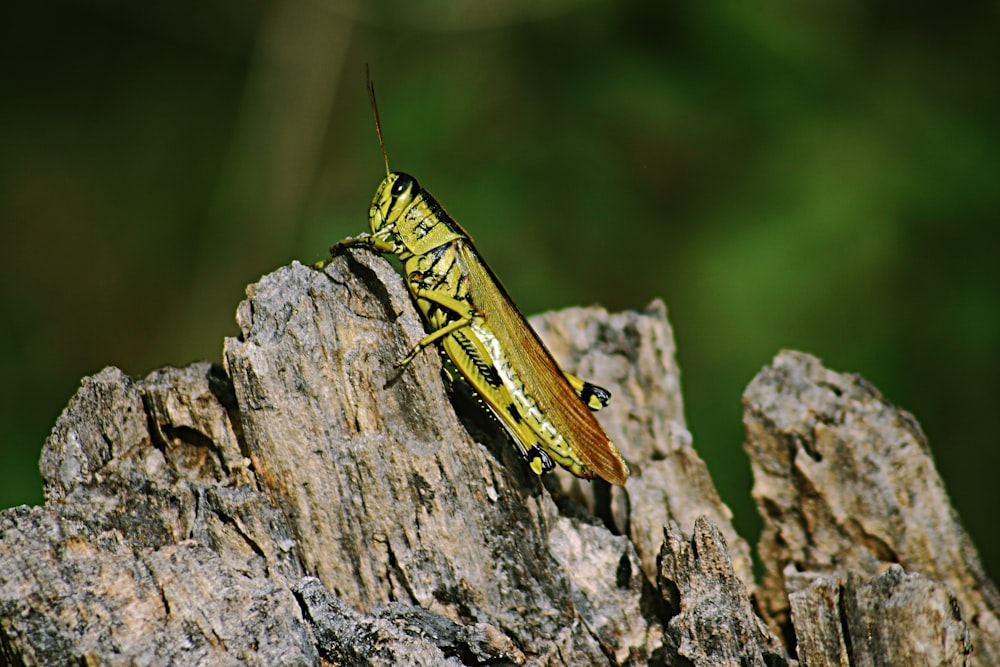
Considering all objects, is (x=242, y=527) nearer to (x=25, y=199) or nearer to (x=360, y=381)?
(x=360, y=381)

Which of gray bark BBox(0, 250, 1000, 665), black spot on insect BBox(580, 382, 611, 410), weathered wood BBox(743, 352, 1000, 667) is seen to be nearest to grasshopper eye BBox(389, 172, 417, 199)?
gray bark BBox(0, 250, 1000, 665)

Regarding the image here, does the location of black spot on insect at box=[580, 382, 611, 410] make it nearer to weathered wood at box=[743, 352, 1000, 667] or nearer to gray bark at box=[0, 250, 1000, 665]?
gray bark at box=[0, 250, 1000, 665]

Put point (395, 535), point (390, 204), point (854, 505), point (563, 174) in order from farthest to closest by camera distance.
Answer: point (563, 174) → point (390, 204) → point (854, 505) → point (395, 535)

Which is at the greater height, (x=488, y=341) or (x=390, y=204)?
(x=390, y=204)

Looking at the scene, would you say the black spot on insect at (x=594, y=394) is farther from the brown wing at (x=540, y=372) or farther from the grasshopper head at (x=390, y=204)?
the grasshopper head at (x=390, y=204)

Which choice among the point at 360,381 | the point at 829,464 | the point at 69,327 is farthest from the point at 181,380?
the point at 69,327

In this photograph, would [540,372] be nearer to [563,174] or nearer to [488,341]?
[488,341]

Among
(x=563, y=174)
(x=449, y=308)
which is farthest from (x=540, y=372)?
(x=563, y=174)
